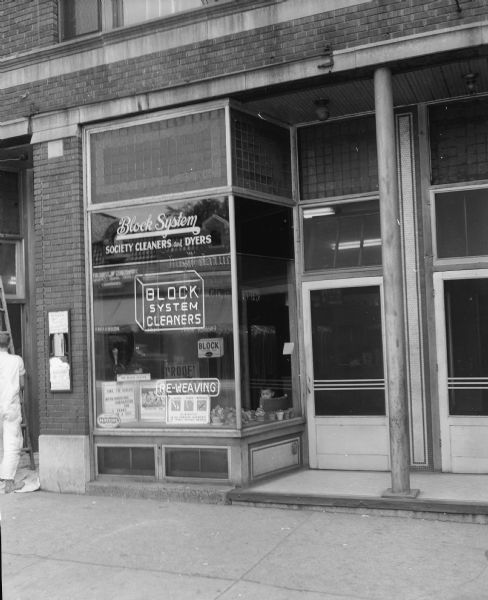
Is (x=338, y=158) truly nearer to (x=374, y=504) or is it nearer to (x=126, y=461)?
(x=374, y=504)

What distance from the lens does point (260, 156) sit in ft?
28.1

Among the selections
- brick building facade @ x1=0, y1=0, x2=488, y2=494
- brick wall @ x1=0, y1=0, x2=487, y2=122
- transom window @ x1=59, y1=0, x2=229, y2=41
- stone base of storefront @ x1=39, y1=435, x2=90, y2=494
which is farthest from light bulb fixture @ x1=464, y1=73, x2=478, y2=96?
stone base of storefront @ x1=39, y1=435, x2=90, y2=494

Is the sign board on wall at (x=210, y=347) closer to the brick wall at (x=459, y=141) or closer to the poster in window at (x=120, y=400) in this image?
the poster in window at (x=120, y=400)

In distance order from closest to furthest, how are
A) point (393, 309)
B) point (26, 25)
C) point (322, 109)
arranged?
1. point (393, 309)
2. point (322, 109)
3. point (26, 25)

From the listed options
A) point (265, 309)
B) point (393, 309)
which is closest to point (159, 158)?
point (265, 309)

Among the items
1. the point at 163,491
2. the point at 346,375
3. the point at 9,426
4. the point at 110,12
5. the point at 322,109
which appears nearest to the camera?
the point at 163,491

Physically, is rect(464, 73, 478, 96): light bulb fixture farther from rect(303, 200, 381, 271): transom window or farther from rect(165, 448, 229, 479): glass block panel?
rect(165, 448, 229, 479): glass block panel

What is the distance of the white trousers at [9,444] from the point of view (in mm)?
8617

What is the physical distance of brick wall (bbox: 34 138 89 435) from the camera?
8703 millimetres

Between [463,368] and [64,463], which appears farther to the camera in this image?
[64,463]

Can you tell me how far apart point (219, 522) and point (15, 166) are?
675 cm

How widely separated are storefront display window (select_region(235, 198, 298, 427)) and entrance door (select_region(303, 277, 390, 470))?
11.3 inches

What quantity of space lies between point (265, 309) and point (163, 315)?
4.05 feet

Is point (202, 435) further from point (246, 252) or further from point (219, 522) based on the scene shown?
point (246, 252)
